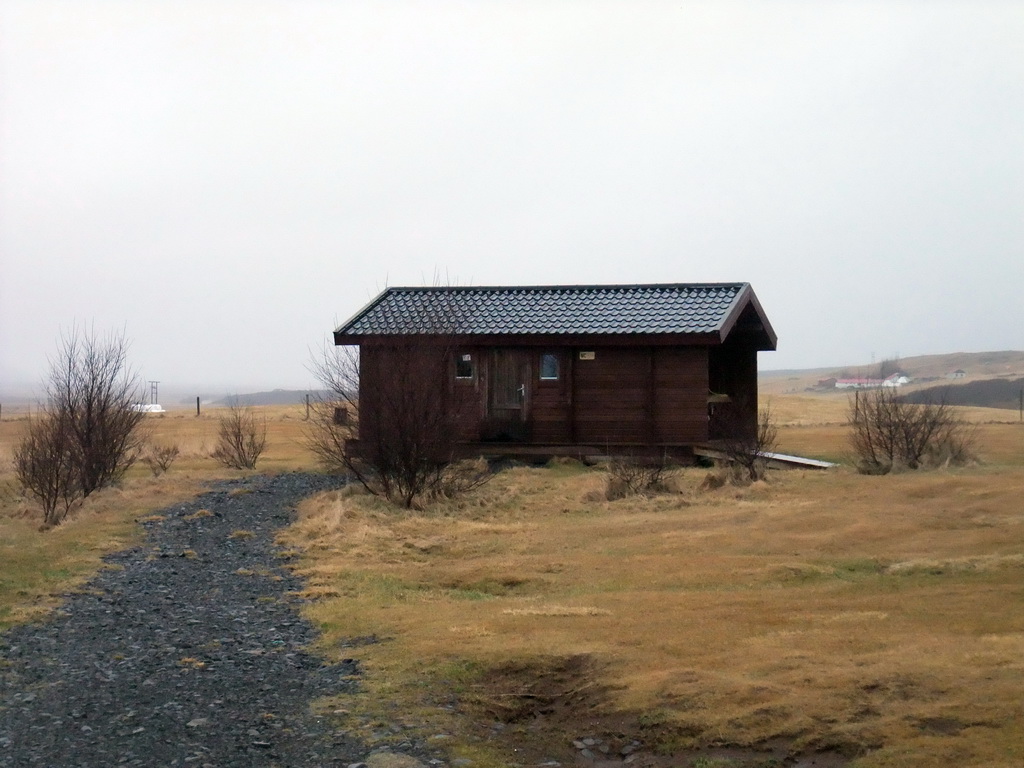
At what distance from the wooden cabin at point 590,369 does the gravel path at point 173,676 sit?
429 inches

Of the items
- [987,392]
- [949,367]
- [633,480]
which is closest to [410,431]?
[633,480]

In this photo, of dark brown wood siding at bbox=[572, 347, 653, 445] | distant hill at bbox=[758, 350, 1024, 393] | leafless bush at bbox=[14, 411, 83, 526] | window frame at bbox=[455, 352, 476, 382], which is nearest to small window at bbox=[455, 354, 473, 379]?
window frame at bbox=[455, 352, 476, 382]

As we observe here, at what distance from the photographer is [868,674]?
21.7 ft

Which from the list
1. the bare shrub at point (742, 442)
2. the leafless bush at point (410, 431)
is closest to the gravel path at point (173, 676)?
the leafless bush at point (410, 431)

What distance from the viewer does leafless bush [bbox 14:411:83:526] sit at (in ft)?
55.6

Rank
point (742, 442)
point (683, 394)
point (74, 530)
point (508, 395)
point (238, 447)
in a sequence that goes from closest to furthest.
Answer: point (74, 530) → point (742, 442) → point (683, 394) → point (508, 395) → point (238, 447)

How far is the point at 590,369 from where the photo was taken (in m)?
23.0

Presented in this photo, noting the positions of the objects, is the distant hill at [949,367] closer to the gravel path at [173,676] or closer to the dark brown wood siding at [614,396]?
the dark brown wood siding at [614,396]

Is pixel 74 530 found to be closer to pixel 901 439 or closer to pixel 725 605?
pixel 725 605

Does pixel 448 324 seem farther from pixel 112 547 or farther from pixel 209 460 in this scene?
pixel 209 460

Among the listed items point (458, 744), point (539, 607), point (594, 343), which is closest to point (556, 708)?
point (458, 744)

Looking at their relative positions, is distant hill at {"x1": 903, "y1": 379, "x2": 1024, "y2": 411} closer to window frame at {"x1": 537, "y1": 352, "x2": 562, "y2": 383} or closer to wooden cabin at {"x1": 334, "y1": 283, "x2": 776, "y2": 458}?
wooden cabin at {"x1": 334, "y1": 283, "x2": 776, "y2": 458}

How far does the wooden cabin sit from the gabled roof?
4 cm

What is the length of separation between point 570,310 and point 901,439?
7.75 meters
